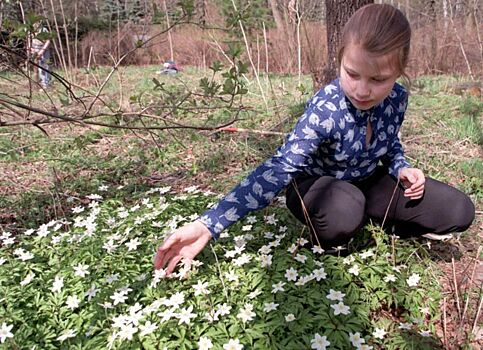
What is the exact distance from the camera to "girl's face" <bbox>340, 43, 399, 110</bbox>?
5.02 feet

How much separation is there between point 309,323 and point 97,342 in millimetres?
703

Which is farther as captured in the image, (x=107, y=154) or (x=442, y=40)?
(x=442, y=40)

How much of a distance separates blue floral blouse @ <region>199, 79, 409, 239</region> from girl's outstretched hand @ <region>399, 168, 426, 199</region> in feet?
0.30

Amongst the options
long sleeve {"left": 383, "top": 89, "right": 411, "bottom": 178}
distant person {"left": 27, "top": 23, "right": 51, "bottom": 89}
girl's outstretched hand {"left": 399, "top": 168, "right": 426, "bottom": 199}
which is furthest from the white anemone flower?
distant person {"left": 27, "top": 23, "right": 51, "bottom": 89}

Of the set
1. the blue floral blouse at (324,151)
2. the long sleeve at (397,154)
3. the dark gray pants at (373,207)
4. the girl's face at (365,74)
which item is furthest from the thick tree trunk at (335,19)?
the girl's face at (365,74)

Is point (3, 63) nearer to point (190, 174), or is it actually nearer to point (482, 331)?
point (190, 174)

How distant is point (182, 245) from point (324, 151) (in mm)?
721

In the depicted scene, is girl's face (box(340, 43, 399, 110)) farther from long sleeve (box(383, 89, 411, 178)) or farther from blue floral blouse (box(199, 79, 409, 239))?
long sleeve (box(383, 89, 411, 178))

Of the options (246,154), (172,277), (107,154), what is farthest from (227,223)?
(107,154)

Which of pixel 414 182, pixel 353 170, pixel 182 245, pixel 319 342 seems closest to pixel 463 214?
pixel 414 182

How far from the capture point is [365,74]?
5.10 ft

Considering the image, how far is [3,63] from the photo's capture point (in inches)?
85.7

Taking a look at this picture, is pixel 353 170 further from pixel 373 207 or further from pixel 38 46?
pixel 38 46

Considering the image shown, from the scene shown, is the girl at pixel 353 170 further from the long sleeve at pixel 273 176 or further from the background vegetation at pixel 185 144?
the background vegetation at pixel 185 144
